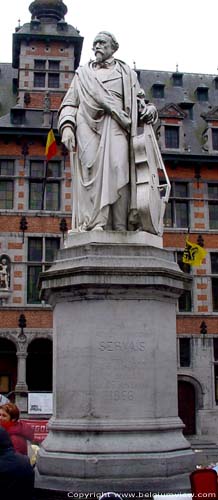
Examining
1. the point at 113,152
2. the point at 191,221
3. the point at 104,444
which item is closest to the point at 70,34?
the point at 191,221

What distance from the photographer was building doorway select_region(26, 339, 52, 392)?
942 inches

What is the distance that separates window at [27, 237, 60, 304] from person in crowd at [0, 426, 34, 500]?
64.9 feet

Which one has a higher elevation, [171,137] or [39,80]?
[39,80]

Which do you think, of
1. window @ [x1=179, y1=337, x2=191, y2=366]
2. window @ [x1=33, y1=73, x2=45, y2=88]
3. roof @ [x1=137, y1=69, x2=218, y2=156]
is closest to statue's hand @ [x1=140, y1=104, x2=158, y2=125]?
window @ [x1=179, y1=337, x2=191, y2=366]

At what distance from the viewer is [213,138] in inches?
1056

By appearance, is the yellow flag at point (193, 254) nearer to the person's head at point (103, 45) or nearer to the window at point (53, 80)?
the window at point (53, 80)

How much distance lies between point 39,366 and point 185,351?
5.68m

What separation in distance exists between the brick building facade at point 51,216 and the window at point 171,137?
0.14 ft

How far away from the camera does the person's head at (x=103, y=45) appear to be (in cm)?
630

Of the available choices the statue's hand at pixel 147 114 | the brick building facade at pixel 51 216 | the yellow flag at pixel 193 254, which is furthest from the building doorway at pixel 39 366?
the statue's hand at pixel 147 114

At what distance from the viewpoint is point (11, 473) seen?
3.40m

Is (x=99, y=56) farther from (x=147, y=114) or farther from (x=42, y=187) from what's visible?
(x=42, y=187)

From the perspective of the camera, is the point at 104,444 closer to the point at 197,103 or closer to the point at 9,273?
the point at 9,273

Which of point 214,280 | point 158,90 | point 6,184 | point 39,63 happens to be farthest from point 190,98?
point 6,184
